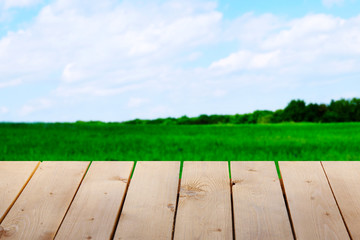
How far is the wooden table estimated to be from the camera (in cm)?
141

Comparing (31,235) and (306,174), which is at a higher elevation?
(306,174)

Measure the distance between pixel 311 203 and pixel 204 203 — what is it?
0.47m

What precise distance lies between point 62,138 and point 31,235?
4.43 m

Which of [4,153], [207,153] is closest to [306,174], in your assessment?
[207,153]

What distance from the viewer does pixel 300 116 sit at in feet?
26.8

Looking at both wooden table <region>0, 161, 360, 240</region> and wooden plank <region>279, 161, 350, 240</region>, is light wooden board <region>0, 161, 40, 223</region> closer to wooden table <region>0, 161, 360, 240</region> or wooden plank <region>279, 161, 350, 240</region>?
wooden table <region>0, 161, 360, 240</region>

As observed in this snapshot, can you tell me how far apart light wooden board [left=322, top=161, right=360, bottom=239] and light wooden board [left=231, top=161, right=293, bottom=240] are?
252 millimetres

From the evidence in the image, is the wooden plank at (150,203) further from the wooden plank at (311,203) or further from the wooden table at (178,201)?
the wooden plank at (311,203)

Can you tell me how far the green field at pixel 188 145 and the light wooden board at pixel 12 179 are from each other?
2.05m

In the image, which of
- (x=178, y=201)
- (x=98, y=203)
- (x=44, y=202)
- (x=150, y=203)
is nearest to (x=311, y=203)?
(x=178, y=201)

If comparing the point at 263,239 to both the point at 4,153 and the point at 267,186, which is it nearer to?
the point at 267,186

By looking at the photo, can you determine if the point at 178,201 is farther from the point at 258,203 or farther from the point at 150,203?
the point at 258,203

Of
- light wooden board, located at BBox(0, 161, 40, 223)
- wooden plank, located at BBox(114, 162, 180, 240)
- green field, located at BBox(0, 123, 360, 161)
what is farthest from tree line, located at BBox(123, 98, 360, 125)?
wooden plank, located at BBox(114, 162, 180, 240)

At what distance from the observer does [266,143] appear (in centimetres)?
507
